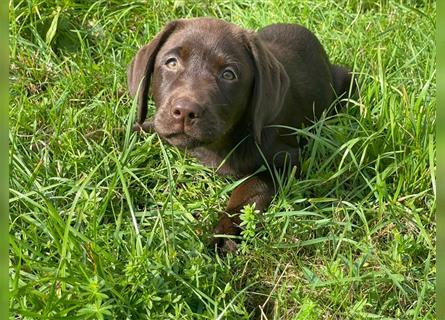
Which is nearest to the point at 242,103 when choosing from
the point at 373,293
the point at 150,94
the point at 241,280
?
the point at 150,94

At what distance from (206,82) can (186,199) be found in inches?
22.8

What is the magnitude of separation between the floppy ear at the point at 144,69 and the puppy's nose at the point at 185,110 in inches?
17.1

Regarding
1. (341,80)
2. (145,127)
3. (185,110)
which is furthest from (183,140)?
(341,80)

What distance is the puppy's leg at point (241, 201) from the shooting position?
303 cm

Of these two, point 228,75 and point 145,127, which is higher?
point 228,75

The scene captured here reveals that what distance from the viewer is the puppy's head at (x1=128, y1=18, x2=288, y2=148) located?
9.76 feet

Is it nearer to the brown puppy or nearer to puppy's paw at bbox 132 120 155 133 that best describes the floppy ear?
the brown puppy

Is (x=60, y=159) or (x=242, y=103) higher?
(x=242, y=103)

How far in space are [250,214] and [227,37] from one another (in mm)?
963

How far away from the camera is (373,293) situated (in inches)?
102

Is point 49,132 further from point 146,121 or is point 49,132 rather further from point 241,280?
point 241,280

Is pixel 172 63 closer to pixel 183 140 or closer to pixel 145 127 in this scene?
pixel 183 140

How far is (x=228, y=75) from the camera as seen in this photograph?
10.4ft

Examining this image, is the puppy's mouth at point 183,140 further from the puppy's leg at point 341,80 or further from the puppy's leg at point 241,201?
the puppy's leg at point 341,80
